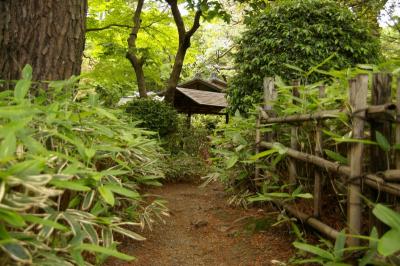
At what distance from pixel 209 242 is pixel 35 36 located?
2.13 metres

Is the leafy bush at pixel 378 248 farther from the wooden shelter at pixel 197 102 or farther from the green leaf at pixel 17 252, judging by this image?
the wooden shelter at pixel 197 102

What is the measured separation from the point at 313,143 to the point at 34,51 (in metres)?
2.21

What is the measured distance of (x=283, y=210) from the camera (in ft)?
10.9

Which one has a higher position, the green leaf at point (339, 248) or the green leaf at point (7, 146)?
the green leaf at point (7, 146)

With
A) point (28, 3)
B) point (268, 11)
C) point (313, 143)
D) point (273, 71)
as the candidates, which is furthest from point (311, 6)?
point (28, 3)

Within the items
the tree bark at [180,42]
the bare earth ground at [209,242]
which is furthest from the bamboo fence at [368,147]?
the tree bark at [180,42]

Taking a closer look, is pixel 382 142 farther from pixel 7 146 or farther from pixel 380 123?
pixel 7 146

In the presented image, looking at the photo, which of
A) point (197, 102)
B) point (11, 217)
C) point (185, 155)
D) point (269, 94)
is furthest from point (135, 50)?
point (11, 217)

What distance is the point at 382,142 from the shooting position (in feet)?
6.29

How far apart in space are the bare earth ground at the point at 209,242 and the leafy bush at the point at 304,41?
2.69 meters

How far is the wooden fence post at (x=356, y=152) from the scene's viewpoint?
2.12 metres

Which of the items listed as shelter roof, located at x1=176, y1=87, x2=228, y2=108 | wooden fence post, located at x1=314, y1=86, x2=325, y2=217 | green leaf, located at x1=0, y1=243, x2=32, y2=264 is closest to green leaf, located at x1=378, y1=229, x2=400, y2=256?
green leaf, located at x1=0, y1=243, x2=32, y2=264

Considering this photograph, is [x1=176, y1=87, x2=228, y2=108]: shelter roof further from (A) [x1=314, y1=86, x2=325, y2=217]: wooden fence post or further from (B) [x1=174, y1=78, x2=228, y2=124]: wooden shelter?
(A) [x1=314, y1=86, x2=325, y2=217]: wooden fence post

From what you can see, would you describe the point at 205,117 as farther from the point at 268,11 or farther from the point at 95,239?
the point at 95,239
